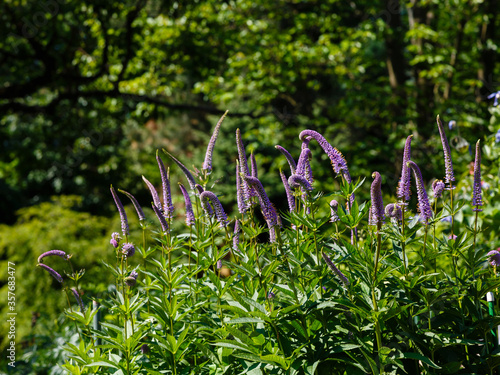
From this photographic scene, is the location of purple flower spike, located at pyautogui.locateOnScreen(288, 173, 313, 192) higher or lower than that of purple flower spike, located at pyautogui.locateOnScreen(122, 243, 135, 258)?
higher

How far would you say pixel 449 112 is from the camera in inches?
279

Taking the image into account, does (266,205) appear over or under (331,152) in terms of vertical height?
under

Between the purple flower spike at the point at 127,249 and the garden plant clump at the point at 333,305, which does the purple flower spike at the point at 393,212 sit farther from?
the purple flower spike at the point at 127,249

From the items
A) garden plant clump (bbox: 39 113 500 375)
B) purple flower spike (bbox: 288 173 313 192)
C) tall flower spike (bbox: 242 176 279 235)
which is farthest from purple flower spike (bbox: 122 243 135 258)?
purple flower spike (bbox: 288 173 313 192)

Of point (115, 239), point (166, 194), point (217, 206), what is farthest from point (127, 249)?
point (217, 206)

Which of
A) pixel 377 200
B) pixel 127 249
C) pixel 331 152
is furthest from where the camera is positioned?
pixel 127 249

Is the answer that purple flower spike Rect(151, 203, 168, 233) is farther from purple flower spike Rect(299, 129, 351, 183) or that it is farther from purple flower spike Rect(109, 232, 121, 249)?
purple flower spike Rect(299, 129, 351, 183)

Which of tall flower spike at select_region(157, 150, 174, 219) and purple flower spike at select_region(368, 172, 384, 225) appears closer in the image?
purple flower spike at select_region(368, 172, 384, 225)

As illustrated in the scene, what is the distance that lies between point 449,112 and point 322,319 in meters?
6.29

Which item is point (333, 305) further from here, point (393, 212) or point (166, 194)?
point (166, 194)

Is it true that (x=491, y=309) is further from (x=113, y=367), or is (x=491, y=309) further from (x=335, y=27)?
(x=335, y=27)

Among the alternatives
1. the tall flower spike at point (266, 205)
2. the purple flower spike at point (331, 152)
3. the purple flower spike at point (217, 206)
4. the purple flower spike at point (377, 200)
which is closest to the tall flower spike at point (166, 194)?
the purple flower spike at point (217, 206)

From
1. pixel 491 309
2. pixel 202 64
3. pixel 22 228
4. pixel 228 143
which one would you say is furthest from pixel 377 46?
pixel 491 309

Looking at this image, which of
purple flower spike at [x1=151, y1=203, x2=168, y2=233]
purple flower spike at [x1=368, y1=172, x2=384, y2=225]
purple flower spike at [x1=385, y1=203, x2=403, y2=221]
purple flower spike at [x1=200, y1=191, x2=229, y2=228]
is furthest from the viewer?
purple flower spike at [x1=151, y1=203, x2=168, y2=233]
